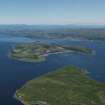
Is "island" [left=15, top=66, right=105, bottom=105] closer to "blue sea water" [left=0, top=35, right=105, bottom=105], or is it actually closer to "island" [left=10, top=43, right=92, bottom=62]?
"blue sea water" [left=0, top=35, right=105, bottom=105]

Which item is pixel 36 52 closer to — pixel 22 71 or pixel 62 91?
pixel 22 71

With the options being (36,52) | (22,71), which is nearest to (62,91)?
(22,71)

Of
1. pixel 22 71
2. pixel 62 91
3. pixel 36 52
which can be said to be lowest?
pixel 36 52

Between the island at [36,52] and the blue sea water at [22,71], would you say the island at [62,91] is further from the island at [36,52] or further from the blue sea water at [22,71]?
the island at [36,52]

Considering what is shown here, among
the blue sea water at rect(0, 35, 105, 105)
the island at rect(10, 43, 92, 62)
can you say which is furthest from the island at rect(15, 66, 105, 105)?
the island at rect(10, 43, 92, 62)

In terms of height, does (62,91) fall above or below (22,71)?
above

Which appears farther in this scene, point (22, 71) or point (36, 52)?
point (36, 52)

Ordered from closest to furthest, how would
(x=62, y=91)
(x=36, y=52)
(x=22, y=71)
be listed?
1. (x=62, y=91)
2. (x=22, y=71)
3. (x=36, y=52)

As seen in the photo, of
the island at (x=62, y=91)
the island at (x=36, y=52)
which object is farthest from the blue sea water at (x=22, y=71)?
the island at (x=36, y=52)
